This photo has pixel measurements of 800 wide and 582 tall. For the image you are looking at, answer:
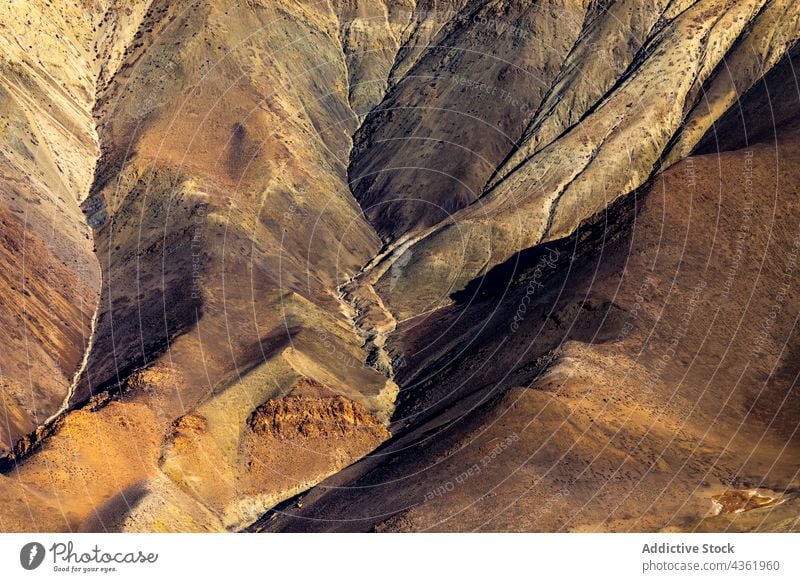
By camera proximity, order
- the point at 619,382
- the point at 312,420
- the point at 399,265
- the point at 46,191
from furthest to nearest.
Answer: the point at 399,265 → the point at 46,191 → the point at 312,420 → the point at 619,382

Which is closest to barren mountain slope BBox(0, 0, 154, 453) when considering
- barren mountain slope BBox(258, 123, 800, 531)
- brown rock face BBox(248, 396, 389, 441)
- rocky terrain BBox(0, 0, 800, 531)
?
rocky terrain BBox(0, 0, 800, 531)

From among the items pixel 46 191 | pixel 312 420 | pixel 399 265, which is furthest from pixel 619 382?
pixel 46 191

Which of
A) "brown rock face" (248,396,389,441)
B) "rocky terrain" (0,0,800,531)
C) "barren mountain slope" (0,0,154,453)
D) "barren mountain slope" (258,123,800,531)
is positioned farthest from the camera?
"barren mountain slope" (0,0,154,453)

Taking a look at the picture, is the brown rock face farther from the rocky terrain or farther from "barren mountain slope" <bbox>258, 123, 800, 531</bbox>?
"barren mountain slope" <bbox>258, 123, 800, 531</bbox>

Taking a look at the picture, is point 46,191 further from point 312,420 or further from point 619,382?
point 619,382

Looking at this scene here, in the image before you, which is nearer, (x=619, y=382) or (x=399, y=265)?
(x=619, y=382)

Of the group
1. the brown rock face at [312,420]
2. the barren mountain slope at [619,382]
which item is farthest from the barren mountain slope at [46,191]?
the barren mountain slope at [619,382]

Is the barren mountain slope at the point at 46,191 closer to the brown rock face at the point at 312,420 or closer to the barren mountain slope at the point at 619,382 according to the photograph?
the brown rock face at the point at 312,420

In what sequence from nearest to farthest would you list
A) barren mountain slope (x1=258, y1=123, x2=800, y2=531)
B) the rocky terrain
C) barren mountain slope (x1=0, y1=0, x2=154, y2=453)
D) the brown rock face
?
barren mountain slope (x1=258, y1=123, x2=800, y2=531) → the rocky terrain → the brown rock face → barren mountain slope (x1=0, y1=0, x2=154, y2=453)

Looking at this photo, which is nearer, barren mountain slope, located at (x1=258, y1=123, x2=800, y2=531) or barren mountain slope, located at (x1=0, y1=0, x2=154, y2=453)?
barren mountain slope, located at (x1=258, y1=123, x2=800, y2=531)

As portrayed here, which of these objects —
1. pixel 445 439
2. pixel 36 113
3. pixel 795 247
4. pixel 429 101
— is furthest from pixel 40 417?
pixel 429 101

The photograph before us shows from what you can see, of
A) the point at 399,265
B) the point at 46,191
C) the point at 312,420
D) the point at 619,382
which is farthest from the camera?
the point at 399,265
